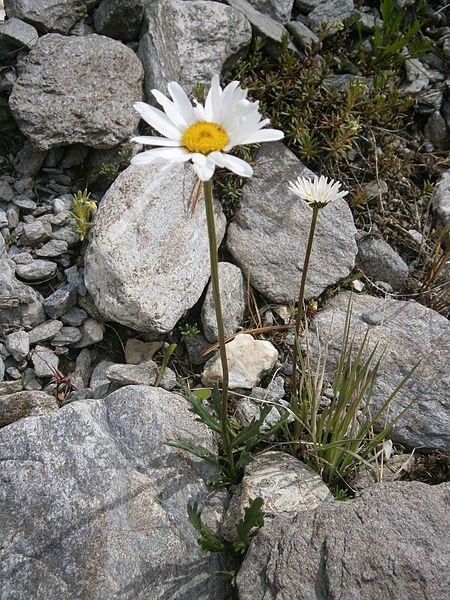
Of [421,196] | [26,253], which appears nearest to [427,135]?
[421,196]

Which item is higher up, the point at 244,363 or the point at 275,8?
the point at 275,8

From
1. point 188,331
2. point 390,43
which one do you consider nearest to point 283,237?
point 188,331

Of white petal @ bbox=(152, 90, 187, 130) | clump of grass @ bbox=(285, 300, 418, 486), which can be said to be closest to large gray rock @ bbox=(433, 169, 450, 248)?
clump of grass @ bbox=(285, 300, 418, 486)

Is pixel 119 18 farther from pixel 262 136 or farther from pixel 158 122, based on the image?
pixel 262 136

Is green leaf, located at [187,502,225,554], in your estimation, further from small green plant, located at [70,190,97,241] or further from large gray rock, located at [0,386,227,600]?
small green plant, located at [70,190,97,241]

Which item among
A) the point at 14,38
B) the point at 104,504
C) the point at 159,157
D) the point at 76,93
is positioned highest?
the point at 159,157

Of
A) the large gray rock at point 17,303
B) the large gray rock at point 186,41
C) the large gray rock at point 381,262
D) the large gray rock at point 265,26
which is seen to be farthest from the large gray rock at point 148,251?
the large gray rock at point 265,26

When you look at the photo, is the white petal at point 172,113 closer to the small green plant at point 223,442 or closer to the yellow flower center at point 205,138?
the yellow flower center at point 205,138

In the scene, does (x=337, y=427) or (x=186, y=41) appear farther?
(x=186, y=41)
